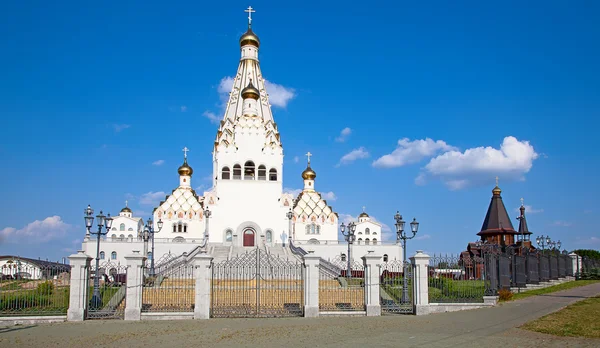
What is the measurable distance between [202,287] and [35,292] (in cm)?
496

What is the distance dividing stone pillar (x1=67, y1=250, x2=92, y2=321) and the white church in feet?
86.4

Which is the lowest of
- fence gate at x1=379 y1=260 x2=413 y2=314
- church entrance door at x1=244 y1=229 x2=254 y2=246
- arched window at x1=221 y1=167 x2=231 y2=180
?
fence gate at x1=379 y1=260 x2=413 y2=314

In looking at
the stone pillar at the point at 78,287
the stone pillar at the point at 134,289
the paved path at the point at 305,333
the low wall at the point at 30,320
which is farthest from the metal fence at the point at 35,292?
the stone pillar at the point at 134,289

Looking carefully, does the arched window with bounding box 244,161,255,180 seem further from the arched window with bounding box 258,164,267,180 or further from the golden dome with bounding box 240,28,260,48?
the golden dome with bounding box 240,28,260,48

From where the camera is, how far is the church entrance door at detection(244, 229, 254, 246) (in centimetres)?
4625

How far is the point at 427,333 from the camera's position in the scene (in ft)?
42.1

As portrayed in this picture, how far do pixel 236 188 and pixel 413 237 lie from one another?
96.0 ft

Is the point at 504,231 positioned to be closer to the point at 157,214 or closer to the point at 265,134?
the point at 265,134

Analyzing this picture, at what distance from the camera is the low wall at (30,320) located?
A: 15.1m

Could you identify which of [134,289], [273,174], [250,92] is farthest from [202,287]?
[250,92]

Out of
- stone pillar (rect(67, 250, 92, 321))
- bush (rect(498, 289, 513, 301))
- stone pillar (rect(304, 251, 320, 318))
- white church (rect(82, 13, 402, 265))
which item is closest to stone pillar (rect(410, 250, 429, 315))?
stone pillar (rect(304, 251, 320, 318))

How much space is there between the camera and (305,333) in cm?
1304

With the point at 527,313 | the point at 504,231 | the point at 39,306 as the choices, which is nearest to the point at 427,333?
the point at 527,313

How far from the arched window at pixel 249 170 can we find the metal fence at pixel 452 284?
30.1m
